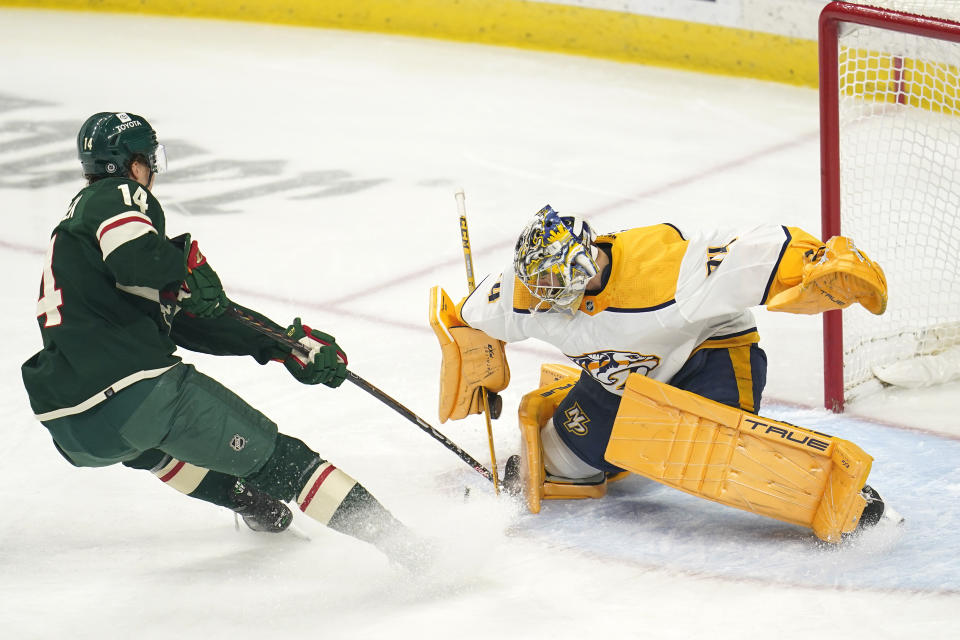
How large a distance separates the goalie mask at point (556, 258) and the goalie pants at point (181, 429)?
0.63 metres

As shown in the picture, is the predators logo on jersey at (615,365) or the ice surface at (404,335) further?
the predators logo on jersey at (615,365)

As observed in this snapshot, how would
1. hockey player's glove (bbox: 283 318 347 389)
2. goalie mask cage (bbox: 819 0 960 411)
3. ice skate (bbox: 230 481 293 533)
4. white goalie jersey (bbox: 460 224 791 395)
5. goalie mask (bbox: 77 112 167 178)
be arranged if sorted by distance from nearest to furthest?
goalie mask (bbox: 77 112 167 178) < white goalie jersey (bbox: 460 224 791 395) < hockey player's glove (bbox: 283 318 347 389) < ice skate (bbox: 230 481 293 533) < goalie mask cage (bbox: 819 0 960 411)

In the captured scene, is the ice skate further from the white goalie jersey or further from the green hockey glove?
the white goalie jersey

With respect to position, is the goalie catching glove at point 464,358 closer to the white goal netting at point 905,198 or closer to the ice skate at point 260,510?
the ice skate at point 260,510

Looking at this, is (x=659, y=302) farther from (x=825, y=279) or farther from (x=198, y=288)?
(x=198, y=288)

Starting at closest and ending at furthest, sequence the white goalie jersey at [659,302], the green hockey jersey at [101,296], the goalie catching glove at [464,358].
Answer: the green hockey jersey at [101,296] → the white goalie jersey at [659,302] → the goalie catching glove at [464,358]

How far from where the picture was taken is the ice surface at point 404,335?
261cm

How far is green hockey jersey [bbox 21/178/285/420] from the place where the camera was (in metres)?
2.44

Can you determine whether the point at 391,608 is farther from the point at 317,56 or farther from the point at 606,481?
the point at 317,56

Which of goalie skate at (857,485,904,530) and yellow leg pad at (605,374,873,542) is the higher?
yellow leg pad at (605,374,873,542)

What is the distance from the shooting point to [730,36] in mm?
6805

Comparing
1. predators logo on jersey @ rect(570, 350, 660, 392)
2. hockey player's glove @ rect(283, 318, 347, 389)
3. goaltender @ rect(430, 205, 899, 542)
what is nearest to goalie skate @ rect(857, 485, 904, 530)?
goaltender @ rect(430, 205, 899, 542)

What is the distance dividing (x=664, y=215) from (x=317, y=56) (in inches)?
127

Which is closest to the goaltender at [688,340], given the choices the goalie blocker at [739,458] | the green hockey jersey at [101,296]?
the goalie blocker at [739,458]
